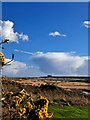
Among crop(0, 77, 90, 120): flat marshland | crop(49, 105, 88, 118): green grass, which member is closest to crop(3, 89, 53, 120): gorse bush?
crop(0, 77, 90, 120): flat marshland

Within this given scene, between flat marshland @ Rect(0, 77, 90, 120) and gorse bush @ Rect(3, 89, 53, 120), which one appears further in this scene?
flat marshland @ Rect(0, 77, 90, 120)

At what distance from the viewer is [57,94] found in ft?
117

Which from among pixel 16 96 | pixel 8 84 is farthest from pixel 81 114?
pixel 16 96

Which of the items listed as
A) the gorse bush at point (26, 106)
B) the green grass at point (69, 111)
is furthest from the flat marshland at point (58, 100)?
the gorse bush at point (26, 106)

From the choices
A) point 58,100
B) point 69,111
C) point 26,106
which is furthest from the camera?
point 58,100

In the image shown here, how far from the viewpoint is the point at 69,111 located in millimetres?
26812

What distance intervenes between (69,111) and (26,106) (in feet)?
36.0

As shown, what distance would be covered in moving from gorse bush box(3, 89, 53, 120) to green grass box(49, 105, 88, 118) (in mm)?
7968

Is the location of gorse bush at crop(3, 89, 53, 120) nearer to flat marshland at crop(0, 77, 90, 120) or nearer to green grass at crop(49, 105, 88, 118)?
flat marshland at crop(0, 77, 90, 120)

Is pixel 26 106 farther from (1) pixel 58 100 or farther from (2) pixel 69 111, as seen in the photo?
(1) pixel 58 100

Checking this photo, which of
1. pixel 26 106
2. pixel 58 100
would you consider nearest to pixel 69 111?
pixel 58 100

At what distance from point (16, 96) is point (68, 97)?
67.0 feet

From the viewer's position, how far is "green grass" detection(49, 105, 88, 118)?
2516 cm

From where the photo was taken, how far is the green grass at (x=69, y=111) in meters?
25.2
